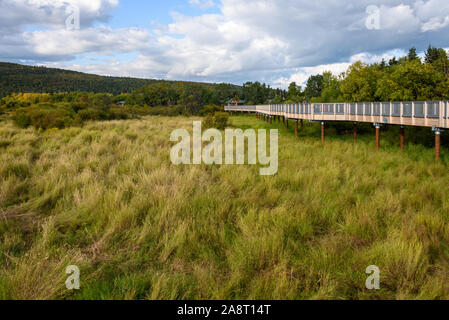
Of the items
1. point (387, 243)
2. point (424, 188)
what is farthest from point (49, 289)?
point (424, 188)

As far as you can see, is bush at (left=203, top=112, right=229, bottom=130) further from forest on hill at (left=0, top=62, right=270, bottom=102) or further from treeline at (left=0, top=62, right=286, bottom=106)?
forest on hill at (left=0, top=62, right=270, bottom=102)

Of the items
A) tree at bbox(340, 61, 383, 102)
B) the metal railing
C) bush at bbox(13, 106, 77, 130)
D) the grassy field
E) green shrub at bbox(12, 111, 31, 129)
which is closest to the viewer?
the grassy field

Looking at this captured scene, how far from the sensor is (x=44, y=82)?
10350cm

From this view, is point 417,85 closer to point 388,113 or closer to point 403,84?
point 403,84

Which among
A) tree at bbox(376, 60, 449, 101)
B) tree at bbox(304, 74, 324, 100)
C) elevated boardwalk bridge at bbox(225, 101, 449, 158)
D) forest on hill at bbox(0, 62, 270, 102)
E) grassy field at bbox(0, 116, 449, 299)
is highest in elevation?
forest on hill at bbox(0, 62, 270, 102)

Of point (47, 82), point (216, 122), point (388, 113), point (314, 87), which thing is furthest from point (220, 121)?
point (47, 82)

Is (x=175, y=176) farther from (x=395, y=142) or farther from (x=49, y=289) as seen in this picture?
(x=395, y=142)

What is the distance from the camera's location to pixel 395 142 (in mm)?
18453

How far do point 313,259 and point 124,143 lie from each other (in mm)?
13021

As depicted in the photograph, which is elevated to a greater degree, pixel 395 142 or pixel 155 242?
pixel 395 142

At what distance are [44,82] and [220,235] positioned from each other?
11972cm

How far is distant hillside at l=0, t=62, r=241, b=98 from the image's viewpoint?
91.1 metres

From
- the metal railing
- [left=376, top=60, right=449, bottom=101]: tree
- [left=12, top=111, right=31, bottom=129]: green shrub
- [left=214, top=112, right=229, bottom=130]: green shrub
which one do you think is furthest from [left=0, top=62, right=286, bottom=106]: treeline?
the metal railing

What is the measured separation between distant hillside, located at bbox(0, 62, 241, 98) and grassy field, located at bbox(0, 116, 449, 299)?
85.6m
